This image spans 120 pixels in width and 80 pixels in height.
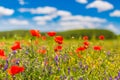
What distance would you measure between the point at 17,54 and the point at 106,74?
191 centimetres

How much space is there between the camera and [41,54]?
23.8ft

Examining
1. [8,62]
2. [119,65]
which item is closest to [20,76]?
[8,62]

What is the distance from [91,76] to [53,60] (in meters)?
1.21

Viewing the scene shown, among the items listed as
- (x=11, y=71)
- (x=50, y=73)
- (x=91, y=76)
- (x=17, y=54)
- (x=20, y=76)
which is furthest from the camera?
(x=17, y=54)

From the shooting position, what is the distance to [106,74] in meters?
6.21

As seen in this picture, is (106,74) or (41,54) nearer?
(106,74)

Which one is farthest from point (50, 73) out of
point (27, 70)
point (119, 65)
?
point (119, 65)

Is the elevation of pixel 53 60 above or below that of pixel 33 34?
below

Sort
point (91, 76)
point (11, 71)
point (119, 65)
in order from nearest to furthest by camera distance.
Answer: point (11, 71) < point (91, 76) < point (119, 65)

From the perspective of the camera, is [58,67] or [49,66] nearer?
[49,66]

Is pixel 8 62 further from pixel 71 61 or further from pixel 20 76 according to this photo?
pixel 71 61

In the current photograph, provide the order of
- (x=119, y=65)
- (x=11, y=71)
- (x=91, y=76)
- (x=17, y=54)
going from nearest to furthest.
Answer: (x=11, y=71)
(x=91, y=76)
(x=17, y=54)
(x=119, y=65)

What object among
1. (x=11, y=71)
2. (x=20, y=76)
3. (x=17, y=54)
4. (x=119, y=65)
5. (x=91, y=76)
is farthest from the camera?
(x=119, y=65)

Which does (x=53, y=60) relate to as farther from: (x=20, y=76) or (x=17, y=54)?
(x=20, y=76)
